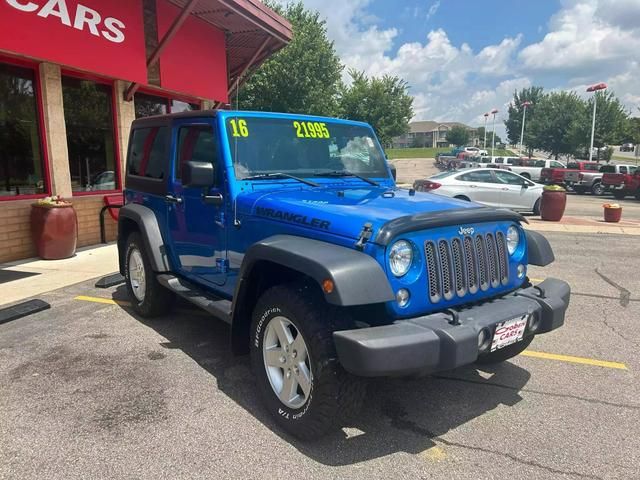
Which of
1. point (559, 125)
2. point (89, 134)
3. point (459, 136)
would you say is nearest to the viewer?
point (89, 134)

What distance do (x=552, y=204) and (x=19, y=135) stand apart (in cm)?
1234

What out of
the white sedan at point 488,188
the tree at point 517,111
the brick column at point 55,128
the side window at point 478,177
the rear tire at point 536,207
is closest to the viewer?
the brick column at point 55,128

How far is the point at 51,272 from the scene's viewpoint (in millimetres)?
7312

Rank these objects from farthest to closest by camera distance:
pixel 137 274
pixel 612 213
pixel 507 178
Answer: pixel 507 178, pixel 612 213, pixel 137 274

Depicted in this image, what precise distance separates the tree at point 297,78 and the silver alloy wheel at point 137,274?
19119mm

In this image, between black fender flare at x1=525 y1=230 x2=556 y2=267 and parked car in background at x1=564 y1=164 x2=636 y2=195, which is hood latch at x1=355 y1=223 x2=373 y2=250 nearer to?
black fender flare at x1=525 y1=230 x2=556 y2=267

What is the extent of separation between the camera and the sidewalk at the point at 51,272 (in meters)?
6.29

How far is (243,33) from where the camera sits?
1282 centimetres

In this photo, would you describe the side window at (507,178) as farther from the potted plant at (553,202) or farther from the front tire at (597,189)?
the front tire at (597,189)

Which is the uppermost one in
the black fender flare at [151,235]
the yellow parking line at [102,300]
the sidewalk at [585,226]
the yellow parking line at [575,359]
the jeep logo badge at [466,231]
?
the jeep logo badge at [466,231]

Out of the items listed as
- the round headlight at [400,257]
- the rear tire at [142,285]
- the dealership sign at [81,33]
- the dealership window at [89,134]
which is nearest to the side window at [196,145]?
the rear tire at [142,285]

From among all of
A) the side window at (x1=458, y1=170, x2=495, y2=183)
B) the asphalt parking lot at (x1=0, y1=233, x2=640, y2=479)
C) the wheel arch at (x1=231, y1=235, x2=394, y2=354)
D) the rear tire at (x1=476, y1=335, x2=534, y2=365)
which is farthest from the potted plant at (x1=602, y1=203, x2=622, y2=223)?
the wheel arch at (x1=231, y1=235, x2=394, y2=354)

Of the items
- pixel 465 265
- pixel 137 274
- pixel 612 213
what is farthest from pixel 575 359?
pixel 612 213

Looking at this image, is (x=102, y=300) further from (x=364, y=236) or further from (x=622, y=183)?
(x=622, y=183)
